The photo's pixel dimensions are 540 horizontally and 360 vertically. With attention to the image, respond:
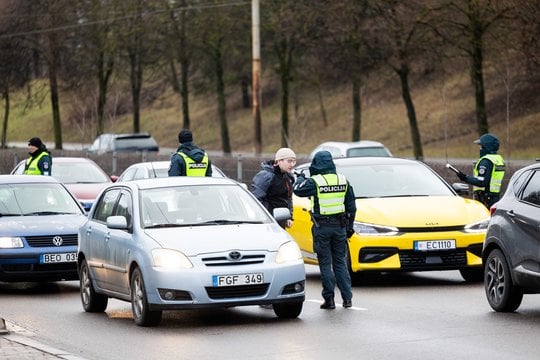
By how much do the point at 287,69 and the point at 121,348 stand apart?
1875 inches

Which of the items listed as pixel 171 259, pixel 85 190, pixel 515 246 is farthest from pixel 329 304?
pixel 85 190

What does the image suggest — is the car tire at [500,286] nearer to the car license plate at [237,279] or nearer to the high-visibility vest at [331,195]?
the high-visibility vest at [331,195]

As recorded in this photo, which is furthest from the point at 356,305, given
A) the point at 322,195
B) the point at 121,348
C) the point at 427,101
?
the point at 427,101

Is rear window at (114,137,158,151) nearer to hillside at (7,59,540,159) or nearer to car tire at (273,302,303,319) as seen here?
hillside at (7,59,540,159)

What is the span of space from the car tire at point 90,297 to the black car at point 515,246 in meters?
4.06

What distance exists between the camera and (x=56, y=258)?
17.5 metres

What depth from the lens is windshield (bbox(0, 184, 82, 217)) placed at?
18.6m

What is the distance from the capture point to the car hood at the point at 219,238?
13297mm

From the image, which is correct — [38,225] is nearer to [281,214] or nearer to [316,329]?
[281,214]

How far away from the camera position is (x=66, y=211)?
18812 mm

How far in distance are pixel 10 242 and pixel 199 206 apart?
4074 mm

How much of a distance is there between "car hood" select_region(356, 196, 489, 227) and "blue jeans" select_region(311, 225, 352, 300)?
7.84 feet

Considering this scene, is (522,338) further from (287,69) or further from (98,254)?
(287,69)

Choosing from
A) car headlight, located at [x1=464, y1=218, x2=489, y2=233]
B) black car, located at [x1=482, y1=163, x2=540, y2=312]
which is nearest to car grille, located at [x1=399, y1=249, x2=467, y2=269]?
car headlight, located at [x1=464, y1=218, x2=489, y2=233]
